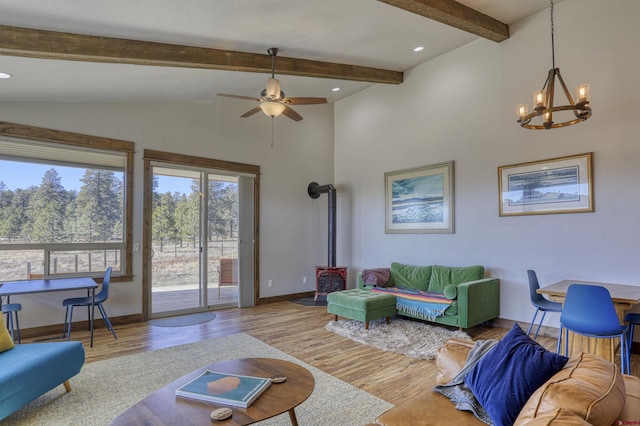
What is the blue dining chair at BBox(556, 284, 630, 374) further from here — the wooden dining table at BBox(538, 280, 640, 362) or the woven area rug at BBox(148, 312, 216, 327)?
the woven area rug at BBox(148, 312, 216, 327)

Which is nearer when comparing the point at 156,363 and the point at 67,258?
the point at 156,363

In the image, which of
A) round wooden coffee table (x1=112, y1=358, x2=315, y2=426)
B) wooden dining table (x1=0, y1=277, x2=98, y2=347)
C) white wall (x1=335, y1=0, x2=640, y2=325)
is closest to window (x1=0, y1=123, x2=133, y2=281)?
wooden dining table (x1=0, y1=277, x2=98, y2=347)

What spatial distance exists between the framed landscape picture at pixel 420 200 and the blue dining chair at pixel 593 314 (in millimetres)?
2362

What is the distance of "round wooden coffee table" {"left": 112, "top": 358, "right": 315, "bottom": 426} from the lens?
1613mm

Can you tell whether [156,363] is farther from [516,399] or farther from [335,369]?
[516,399]

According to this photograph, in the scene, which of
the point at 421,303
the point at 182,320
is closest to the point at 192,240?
the point at 182,320

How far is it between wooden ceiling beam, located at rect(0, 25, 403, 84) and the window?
5.94 ft

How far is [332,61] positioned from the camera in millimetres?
5078

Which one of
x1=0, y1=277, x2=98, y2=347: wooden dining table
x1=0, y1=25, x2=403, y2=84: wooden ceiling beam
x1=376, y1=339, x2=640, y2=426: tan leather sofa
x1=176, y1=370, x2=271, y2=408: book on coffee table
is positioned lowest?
x1=176, y1=370, x2=271, y2=408: book on coffee table

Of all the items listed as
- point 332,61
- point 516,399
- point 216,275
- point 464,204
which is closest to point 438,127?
point 464,204

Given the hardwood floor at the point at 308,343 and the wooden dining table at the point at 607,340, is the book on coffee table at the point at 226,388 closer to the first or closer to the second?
the hardwood floor at the point at 308,343

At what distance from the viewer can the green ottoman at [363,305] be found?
4.54m

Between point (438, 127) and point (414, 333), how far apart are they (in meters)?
3.15

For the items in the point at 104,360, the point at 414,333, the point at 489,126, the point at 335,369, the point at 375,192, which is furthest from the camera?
the point at 375,192
